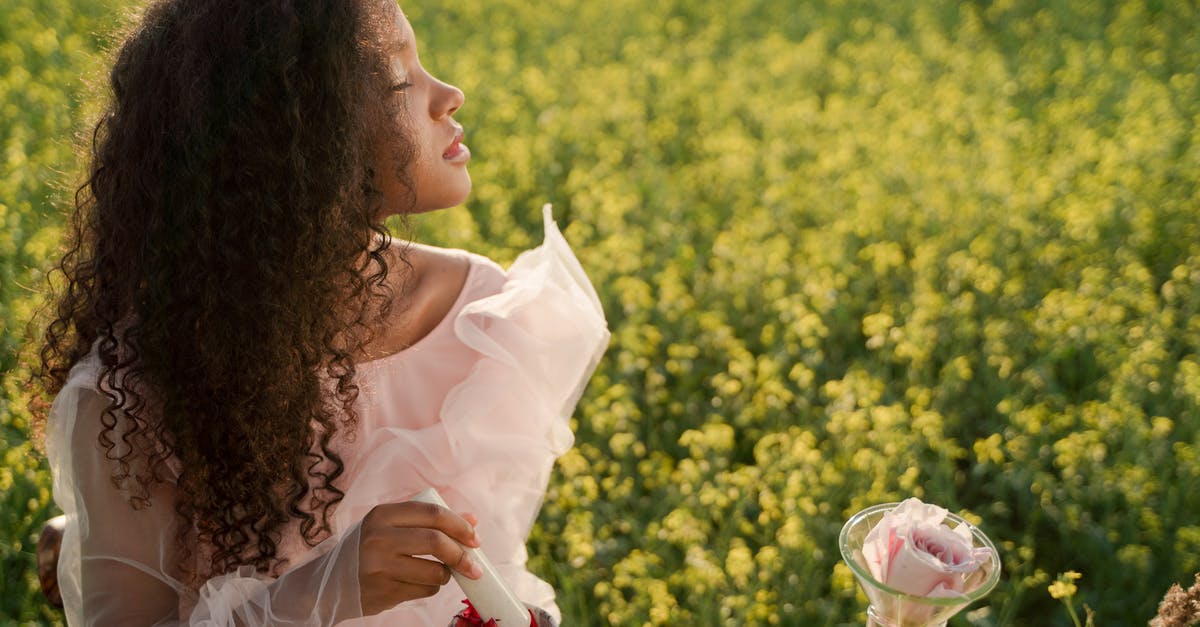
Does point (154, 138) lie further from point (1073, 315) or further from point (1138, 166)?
point (1138, 166)

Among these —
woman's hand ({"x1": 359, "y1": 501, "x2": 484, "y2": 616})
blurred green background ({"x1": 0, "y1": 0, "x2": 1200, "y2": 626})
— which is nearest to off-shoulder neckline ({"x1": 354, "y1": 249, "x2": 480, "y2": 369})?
woman's hand ({"x1": 359, "y1": 501, "x2": 484, "y2": 616})

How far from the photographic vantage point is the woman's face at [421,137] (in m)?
1.69

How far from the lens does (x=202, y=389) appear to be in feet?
5.42

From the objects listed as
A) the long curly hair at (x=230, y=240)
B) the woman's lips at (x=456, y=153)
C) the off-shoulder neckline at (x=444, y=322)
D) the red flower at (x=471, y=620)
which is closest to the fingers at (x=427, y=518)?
the red flower at (x=471, y=620)

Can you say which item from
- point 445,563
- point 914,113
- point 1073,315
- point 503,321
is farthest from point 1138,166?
point 445,563

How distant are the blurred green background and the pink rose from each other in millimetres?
1086

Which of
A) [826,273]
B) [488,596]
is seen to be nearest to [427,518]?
[488,596]

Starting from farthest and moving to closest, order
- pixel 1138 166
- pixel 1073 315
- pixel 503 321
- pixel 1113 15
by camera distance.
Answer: pixel 1113 15 < pixel 1138 166 < pixel 1073 315 < pixel 503 321

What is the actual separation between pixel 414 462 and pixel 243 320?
44 cm

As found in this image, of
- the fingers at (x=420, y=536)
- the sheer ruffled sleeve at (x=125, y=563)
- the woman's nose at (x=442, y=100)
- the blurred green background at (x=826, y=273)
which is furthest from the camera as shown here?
the blurred green background at (x=826, y=273)

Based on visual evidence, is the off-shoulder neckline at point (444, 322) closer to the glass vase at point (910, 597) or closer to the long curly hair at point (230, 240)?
the long curly hair at point (230, 240)

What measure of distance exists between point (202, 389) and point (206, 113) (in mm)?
392

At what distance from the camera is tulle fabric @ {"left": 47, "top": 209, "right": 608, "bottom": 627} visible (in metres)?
1.63

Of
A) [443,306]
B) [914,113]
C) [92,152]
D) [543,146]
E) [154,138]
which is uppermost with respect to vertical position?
[154,138]
